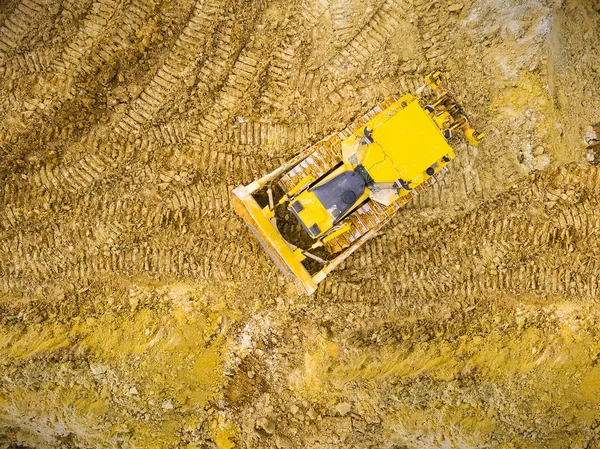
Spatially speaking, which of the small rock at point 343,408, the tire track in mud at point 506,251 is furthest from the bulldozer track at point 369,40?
the small rock at point 343,408

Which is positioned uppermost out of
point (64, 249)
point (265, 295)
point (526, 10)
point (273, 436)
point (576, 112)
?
point (64, 249)

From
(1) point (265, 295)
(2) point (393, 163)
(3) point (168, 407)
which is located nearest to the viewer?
(2) point (393, 163)

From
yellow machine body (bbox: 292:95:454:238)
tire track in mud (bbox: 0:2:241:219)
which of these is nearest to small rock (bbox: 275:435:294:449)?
yellow machine body (bbox: 292:95:454:238)

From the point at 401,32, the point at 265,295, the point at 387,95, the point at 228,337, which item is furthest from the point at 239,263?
the point at 401,32

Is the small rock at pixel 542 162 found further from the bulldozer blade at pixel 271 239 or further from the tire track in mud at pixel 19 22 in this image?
the tire track in mud at pixel 19 22

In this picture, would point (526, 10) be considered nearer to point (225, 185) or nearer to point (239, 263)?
point (225, 185)

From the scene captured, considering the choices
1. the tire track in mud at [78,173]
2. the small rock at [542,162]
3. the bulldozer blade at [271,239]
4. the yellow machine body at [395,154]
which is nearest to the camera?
the yellow machine body at [395,154]

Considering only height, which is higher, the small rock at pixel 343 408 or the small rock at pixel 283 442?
the small rock at pixel 283 442
